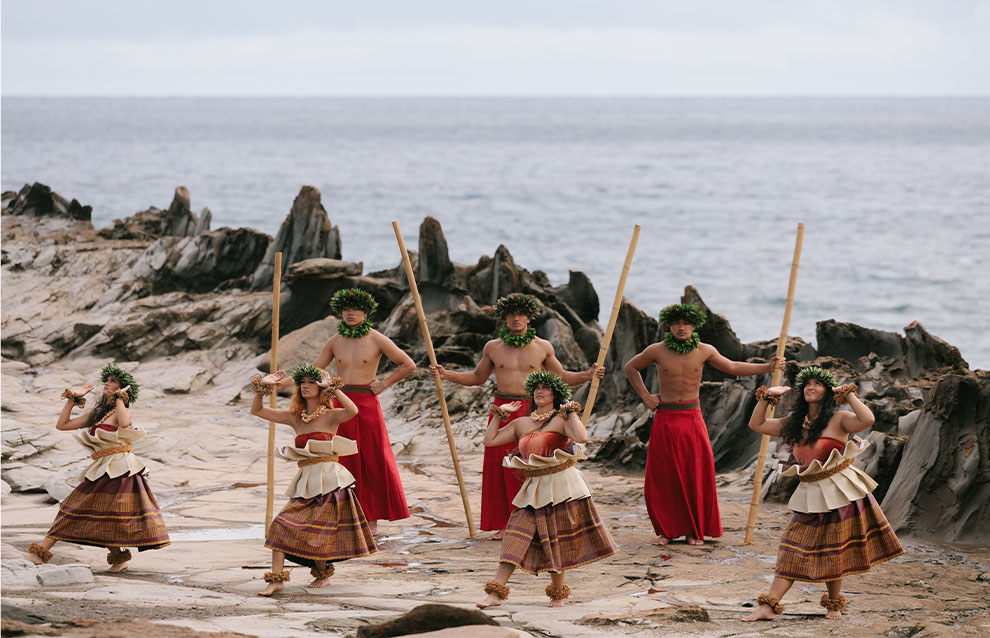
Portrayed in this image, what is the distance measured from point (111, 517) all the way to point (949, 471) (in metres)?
6.52

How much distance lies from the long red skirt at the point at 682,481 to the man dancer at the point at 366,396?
2110 mm

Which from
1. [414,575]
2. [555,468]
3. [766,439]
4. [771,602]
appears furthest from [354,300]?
[771,602]

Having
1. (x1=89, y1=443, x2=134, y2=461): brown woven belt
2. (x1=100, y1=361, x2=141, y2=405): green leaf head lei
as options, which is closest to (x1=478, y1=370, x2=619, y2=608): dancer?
(x1=89, y1=443, x2=134, y2=461): brown woven belt

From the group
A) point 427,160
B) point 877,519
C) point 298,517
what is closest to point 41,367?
point 298,517

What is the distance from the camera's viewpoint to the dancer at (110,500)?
855cm

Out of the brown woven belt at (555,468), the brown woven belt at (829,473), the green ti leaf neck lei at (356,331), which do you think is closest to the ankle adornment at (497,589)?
the brown woven belt at (555,468)

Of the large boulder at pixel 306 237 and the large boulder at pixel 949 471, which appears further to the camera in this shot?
the large boulder at pixel 306 237

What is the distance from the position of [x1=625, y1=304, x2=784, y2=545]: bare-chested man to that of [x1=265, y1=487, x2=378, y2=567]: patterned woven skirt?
2.71m

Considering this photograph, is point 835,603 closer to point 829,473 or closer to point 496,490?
point 829,473

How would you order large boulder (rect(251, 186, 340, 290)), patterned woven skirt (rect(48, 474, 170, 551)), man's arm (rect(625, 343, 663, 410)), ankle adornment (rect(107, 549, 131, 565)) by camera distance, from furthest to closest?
1. large boulder (rect(251, 186, 340, 290))
2. man's arm (rect(625, 343, 663, 410))
3. ankle adornment (rect(107, 549, 131, 565))
4. patterned woven skirt (rect(48, 474, 170, 551))

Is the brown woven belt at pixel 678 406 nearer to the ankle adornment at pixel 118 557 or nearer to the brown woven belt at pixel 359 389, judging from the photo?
the brown woven belt at pixel 359 389

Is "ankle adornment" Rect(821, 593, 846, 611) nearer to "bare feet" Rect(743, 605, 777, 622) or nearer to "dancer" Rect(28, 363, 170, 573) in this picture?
"bare feet" Rect(743, 605, 777, 622)

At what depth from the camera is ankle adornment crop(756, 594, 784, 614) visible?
24.2 ft

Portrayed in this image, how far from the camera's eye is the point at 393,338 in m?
16.6
